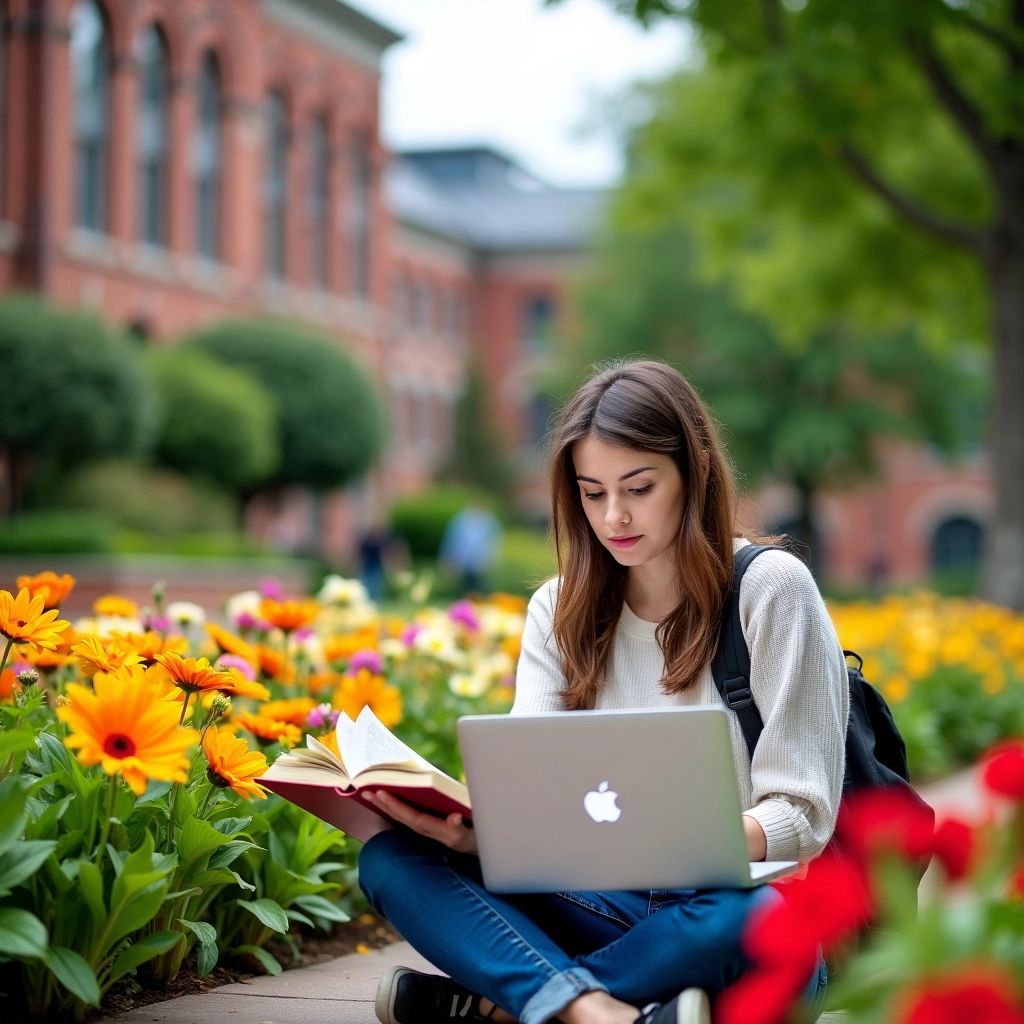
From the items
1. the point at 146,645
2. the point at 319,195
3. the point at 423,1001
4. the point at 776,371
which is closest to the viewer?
the point at 423,1001

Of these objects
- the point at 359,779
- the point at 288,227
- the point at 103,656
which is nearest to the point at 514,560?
the point at 288,227

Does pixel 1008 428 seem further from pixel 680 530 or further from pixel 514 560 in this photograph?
pixel 514 560

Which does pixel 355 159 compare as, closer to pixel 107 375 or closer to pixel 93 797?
pixel 107 375

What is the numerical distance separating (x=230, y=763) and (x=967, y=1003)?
1811mm

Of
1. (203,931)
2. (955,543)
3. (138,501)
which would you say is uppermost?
(138,501)

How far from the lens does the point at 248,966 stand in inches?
150

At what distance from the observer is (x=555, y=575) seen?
3.63m

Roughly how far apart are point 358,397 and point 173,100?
19.1 ft

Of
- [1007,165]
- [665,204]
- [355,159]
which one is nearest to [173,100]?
[355,159]

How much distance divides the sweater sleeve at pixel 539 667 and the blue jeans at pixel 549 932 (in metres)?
0.38

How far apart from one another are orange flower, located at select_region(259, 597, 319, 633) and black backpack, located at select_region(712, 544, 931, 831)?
5.16ft

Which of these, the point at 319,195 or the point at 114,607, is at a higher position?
the point at 319,195

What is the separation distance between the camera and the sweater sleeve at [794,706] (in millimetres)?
2906

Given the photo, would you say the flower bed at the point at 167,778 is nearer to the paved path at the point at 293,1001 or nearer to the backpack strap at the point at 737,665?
the paved path at the point at 293,1001
